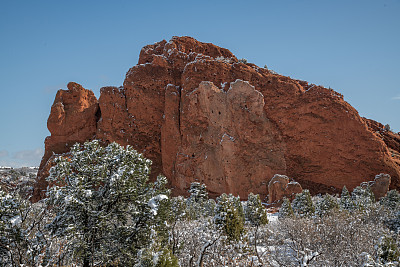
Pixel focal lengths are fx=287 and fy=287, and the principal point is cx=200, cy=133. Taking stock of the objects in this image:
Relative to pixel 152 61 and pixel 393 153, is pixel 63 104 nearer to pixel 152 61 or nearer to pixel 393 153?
pixel 152 61

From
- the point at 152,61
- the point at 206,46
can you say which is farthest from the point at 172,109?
the point at 206,46

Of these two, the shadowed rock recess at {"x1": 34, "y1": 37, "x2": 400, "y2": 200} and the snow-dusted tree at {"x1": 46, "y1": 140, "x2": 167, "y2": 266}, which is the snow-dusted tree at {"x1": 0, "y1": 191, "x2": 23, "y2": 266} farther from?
the shadowed rock recess at {"x1": 34, "y1": 37, "x2": 400, "y2": 200}

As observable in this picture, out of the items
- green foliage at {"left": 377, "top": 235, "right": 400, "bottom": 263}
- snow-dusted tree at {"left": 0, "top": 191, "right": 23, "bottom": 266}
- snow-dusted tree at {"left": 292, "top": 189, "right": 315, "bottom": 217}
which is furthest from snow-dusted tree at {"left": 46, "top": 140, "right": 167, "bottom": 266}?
snow-dusted tree at {"left": 292, "top": 189, "right": 315, "bottom": 217}

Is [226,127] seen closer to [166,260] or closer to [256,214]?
[256,214]

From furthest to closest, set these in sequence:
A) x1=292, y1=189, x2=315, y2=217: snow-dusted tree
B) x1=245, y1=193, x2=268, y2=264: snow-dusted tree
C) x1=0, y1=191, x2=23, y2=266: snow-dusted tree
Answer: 1. x1=292, y1=189, x2=315, y2=217: snow-dusted tree
2. x1=245, y1=193, x2=268, y2=264: snow-dusted tree
3. x1=0, y1=191, x2=23, y2=266: snow-dusted tree

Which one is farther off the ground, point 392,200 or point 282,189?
point 282,189

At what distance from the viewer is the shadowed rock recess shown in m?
45.2

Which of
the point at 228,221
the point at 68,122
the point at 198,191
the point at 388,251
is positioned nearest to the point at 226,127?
the point at 198,191

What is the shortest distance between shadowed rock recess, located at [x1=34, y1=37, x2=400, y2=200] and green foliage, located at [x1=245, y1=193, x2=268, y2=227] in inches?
646

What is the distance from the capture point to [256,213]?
1006 inches

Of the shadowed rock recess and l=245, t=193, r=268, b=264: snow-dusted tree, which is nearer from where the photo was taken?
l=245, t=193, r=268, b=264: snow-dusted tree

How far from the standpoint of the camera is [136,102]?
5012 centimetres

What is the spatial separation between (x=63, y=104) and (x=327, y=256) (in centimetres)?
4980

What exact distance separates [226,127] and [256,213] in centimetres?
2193
